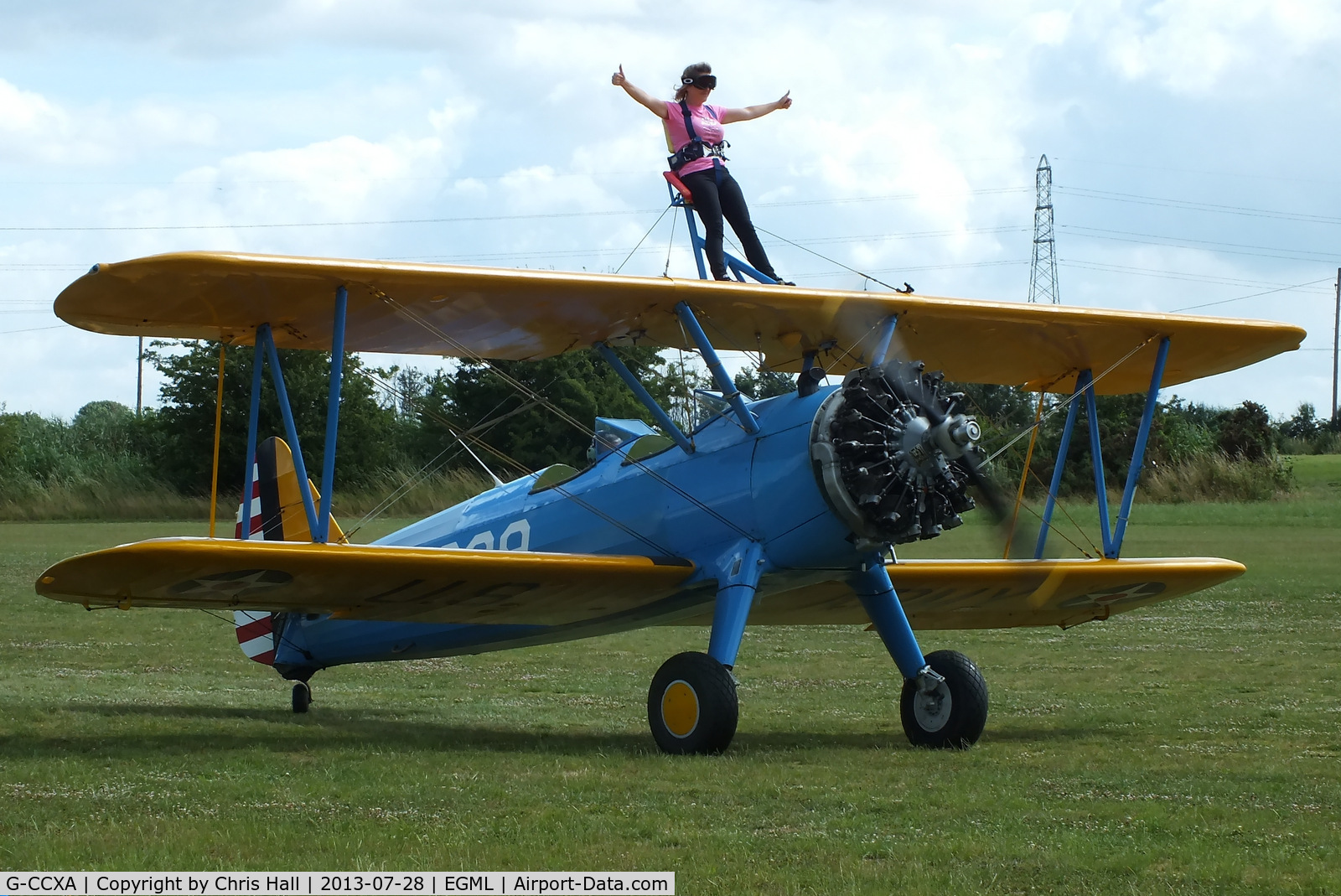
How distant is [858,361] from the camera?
10094mm

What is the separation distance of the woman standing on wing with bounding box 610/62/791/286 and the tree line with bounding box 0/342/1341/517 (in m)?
→ 12.8

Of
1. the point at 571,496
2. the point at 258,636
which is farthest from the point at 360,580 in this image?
the point at 258,636

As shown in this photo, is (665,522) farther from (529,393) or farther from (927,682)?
(927,682)

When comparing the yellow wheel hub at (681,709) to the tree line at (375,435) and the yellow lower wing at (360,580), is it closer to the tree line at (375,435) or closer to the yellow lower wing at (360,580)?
the yellow lower wing at (360,580)

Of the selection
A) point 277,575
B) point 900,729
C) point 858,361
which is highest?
point 858,361

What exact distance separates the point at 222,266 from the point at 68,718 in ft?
11.4

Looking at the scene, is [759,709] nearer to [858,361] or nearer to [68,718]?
[858,361]

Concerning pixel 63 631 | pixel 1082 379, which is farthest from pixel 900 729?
pixel 63 631

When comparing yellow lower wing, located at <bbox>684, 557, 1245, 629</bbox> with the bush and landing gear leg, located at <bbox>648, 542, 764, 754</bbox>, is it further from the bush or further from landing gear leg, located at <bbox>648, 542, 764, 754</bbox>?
the bush

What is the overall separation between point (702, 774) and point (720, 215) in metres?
4.04

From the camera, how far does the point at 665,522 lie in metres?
9.20

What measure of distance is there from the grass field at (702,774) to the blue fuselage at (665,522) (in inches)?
25.0

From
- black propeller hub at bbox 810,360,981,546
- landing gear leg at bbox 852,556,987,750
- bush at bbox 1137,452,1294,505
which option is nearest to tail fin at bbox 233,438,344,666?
landing gear leg at bbox 852,556,987,750

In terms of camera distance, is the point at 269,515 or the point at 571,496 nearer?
the point at 571,496
